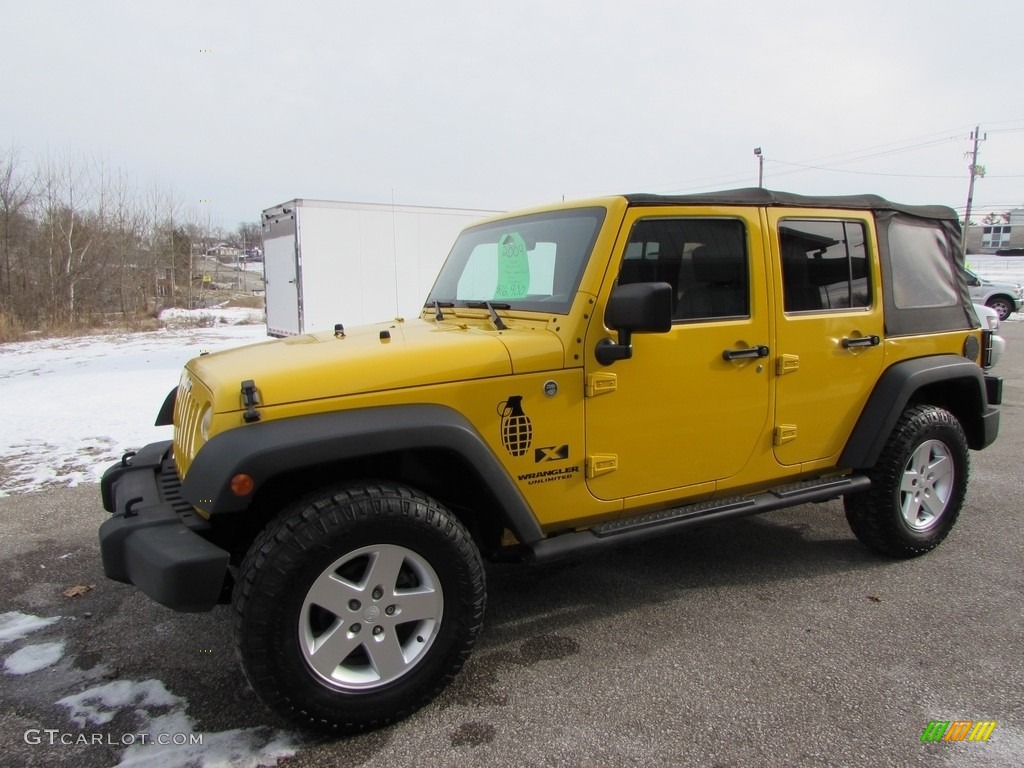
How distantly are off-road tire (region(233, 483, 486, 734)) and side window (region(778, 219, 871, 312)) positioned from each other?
82.6 inches

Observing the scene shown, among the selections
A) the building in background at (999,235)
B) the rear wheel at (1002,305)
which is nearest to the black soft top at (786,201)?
the rear wheel at (1002,305)

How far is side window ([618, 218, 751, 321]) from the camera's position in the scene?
3.00 metres

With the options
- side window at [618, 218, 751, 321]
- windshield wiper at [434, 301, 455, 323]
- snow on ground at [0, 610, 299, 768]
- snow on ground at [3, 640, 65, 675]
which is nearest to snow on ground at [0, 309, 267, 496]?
snow on ground at [3, 640, 65, 675]

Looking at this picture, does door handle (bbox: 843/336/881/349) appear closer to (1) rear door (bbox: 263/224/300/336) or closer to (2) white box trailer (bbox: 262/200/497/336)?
(2) white box trailer (bbox: 262/200/497/336)

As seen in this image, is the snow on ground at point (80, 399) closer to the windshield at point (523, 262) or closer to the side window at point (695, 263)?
the windshield at point (523, 262)

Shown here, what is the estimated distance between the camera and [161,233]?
77.1 feet

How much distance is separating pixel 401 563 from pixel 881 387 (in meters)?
2.76

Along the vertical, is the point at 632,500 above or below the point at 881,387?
below

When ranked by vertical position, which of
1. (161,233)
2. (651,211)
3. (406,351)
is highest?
(161,233)

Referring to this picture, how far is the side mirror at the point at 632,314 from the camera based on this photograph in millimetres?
2605

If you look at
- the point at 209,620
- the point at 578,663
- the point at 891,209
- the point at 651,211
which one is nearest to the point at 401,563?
the point at 578,663

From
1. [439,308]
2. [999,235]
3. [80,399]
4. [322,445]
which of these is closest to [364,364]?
[322,445]

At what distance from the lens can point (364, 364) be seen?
2535mm

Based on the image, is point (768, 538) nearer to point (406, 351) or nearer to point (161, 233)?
point (406, 351)
